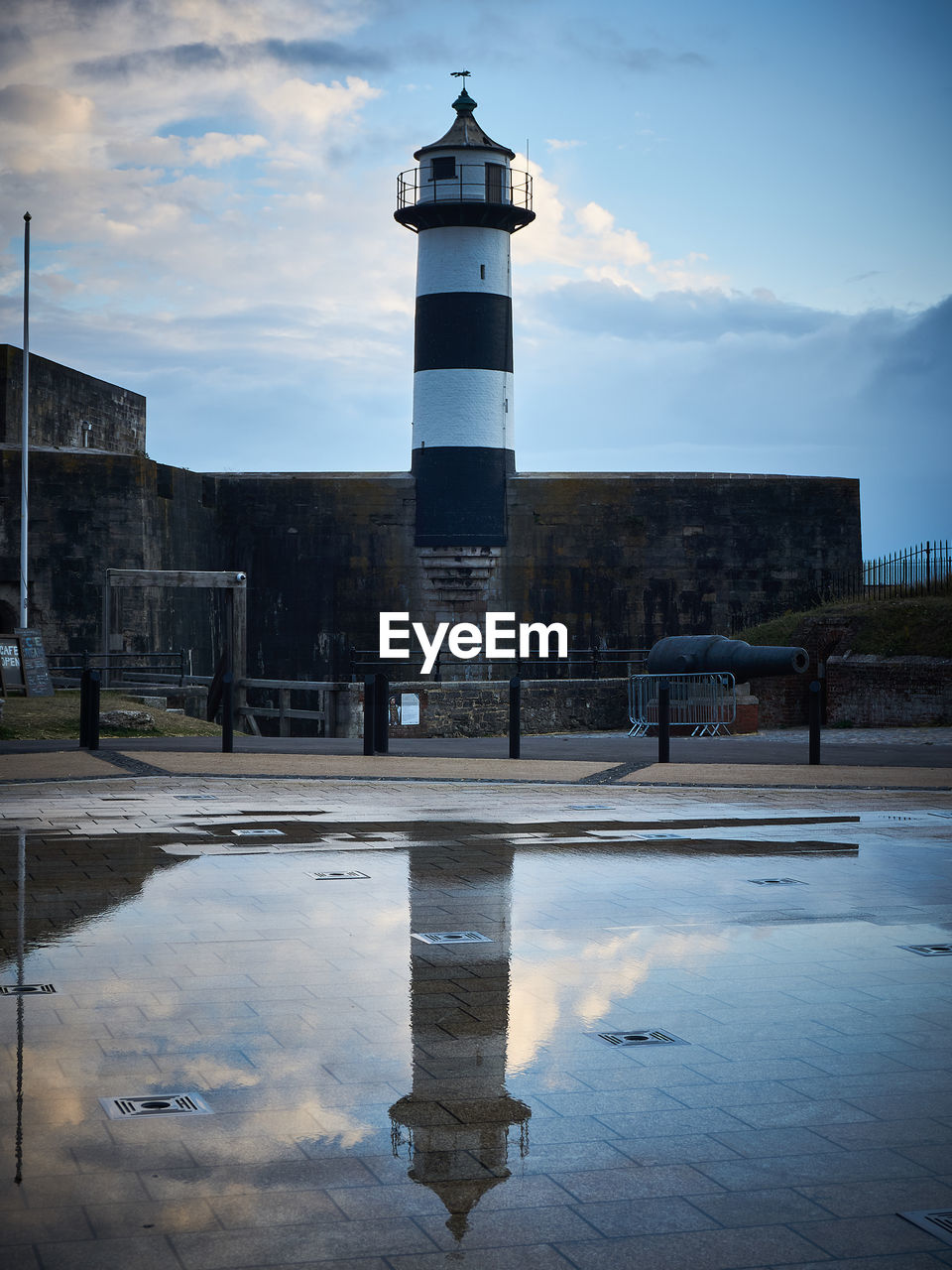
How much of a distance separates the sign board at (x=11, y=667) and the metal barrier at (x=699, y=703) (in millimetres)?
9365

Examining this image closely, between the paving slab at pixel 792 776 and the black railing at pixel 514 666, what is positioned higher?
the black railing at pixel 514 666

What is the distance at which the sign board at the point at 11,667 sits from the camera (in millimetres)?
21047

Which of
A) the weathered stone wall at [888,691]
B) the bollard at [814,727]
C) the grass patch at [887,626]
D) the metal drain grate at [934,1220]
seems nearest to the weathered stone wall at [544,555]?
the grass patch at [887,626]

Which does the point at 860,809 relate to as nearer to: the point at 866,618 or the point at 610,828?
the point at 610,828

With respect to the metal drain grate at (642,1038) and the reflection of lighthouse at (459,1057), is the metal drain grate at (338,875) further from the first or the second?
the metal drain grate at (642,1038)

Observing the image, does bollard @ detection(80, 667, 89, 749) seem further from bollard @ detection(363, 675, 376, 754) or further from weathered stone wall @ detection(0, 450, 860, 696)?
weathered stone wall @ detection(0, 450, 860, 696)

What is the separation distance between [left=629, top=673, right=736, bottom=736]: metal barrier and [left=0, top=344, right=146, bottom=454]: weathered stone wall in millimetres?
11808

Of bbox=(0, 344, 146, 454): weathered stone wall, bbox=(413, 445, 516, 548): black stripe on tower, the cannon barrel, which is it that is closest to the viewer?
the cannon barrel

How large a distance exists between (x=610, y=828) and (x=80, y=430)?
2295 centimetres

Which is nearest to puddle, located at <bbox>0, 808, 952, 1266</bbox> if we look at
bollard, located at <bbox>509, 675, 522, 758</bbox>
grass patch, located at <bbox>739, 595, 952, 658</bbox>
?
bollard, located at <bbox>509, 675, 522, 758</bbox>

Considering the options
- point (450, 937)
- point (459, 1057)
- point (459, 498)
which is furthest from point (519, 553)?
point (459, 1057)

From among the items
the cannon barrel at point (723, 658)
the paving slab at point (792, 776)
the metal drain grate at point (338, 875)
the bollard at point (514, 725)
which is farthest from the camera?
the cannon barrel at point (723, 658)

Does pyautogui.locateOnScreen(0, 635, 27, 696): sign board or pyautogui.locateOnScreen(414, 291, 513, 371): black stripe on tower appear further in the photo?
pyautogui.locateOnScreen(414, 291, 513, 371): black stripe on tower

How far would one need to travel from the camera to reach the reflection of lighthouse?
3.57 m
